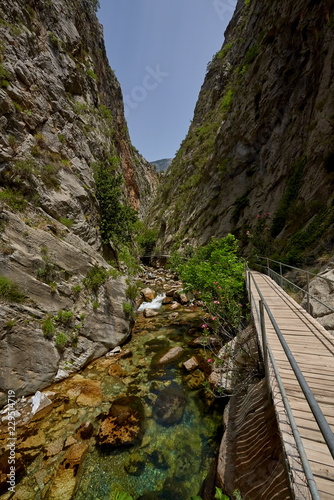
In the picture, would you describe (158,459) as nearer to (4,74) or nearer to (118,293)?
(118,293)

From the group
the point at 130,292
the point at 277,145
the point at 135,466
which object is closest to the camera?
the point at 135,466

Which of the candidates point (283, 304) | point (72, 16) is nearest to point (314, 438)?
point (283, 304)

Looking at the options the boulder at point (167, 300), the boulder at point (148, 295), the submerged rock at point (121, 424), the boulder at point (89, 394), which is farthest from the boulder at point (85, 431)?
the boulder at point (148, 295)

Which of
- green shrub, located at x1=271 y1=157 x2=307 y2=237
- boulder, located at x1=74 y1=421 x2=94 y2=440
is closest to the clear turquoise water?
boulder, located at x1=74 y1=421 x2=94 y2=440

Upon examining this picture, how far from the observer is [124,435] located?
207 inches

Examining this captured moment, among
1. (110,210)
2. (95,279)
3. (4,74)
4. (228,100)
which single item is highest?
(228,100)

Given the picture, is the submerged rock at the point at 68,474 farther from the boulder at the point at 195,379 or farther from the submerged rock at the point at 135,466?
the boulder at the point at 195,379

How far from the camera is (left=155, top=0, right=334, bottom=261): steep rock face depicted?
11.9 m

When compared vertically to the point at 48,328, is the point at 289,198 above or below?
above

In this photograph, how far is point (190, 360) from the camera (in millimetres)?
7859

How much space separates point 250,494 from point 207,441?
2.41 meters

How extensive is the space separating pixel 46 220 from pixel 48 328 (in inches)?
180

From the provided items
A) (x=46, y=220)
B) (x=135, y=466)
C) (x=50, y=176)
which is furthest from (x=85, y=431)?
(x=50, y=176)

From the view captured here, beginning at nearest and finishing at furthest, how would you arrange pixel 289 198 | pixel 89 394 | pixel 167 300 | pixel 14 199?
pixel 89 394
pixel 14 199
pixel 289 198
pixel 167 300
